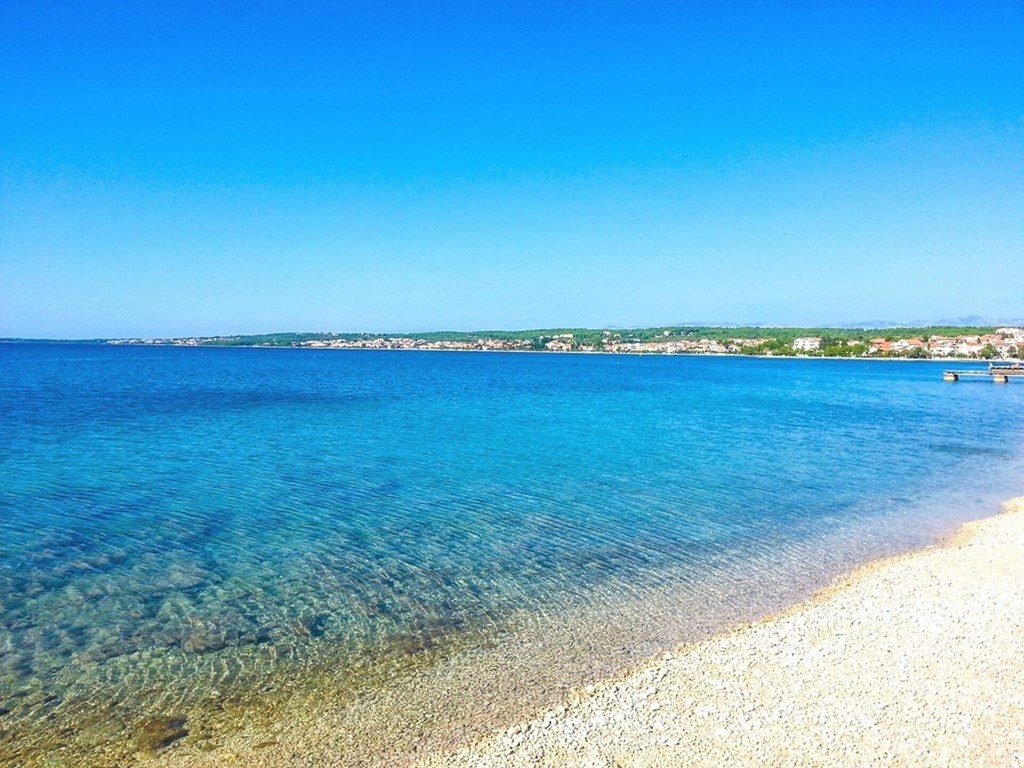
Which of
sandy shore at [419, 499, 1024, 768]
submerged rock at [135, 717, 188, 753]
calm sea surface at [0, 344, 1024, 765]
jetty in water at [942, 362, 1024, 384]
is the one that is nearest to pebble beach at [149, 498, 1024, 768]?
sandy shore at [419, 499, 1024, 768]

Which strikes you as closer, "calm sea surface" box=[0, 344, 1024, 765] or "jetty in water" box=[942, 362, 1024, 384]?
"calm sea surface" box=[0, 344, 1024, 765]

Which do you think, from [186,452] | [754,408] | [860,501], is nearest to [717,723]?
[860,501]

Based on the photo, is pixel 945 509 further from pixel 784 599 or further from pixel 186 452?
pixel 186 452

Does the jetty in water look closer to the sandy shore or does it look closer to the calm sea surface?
the calm sea surface

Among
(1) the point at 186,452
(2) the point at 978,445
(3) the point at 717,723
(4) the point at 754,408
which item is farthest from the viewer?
(4) the point at 754,408

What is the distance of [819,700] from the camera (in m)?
7.80

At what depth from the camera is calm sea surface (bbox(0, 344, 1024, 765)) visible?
935 cm

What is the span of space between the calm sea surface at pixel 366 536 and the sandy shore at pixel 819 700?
6.30ft

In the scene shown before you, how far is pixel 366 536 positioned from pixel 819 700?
1100cm

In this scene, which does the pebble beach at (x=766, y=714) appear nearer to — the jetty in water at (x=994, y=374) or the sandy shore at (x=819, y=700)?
the sandy shore at (x=819, y=700)

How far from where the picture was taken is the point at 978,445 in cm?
3145

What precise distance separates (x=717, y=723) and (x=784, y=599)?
5576mm

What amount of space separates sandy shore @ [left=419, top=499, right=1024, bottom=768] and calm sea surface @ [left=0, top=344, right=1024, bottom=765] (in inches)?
75.6

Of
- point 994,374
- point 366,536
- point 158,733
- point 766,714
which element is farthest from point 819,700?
point 994,374
